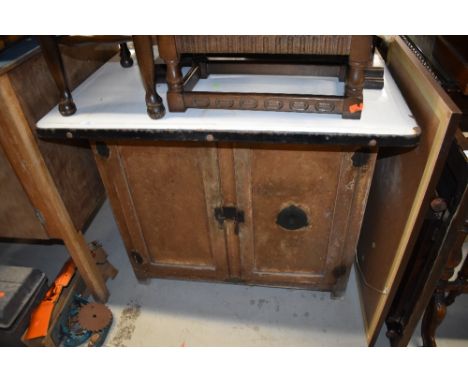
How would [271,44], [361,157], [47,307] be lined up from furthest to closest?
[47,307] < [361,157] < [271,44]

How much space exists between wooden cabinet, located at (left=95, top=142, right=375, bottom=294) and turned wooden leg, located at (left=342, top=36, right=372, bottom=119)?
18 cm

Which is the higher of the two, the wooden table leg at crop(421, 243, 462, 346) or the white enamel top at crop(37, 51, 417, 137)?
the white enamel top at crop(37, 51, 417, 137)

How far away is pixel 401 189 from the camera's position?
1285 mm

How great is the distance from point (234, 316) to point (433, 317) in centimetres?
82

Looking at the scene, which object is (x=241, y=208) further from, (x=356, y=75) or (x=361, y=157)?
Result: (x=356, y=75)

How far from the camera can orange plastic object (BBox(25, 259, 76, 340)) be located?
152 cm

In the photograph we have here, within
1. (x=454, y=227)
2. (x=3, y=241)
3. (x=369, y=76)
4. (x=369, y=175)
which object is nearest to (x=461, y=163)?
(x=454, y=227)

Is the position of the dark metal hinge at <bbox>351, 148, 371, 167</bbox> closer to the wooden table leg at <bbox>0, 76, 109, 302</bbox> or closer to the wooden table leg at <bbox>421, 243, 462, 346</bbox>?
the wooden table leg at <bbox>421, 243, 462, 346</bbox>

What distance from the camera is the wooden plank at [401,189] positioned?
101 cm

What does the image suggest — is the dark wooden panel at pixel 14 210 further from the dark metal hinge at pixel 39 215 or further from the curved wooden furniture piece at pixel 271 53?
the curved wooden furniture piece at pixel 271 53

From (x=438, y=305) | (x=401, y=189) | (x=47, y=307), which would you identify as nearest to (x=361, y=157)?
(x=401, y=189)

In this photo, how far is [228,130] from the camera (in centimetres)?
109

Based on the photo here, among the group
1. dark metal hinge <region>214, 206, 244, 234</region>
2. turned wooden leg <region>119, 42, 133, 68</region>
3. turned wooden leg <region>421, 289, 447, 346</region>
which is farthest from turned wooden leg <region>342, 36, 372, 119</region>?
turned wooden leg <region>119, 42, 133, 68</region>

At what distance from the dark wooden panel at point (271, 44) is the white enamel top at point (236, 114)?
189 millimetres
